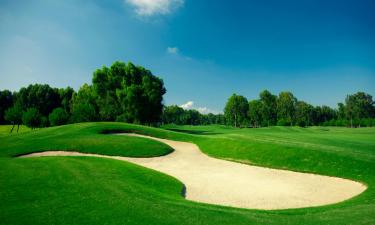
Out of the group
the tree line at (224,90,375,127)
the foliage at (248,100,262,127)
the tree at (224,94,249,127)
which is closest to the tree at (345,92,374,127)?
the tree line at (224,90,375,127)

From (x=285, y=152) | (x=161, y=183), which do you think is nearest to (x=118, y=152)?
(x=161, y=183)

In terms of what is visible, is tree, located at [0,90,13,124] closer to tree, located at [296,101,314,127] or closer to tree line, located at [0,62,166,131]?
tree line, located at [0,62,166,131]

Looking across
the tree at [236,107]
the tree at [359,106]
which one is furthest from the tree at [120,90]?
the tree at [359,106]

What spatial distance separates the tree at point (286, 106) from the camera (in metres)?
119

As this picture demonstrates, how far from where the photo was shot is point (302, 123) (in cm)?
11400

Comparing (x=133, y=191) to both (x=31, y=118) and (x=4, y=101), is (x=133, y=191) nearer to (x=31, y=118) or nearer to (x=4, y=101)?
(x=31, y=118)

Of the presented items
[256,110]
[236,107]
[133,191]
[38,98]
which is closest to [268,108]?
[256,110]

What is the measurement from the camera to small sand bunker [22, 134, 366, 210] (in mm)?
13078

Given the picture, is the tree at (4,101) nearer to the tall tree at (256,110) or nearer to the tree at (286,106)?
the tall tree at (256,110)

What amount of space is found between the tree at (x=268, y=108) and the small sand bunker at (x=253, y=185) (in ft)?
329

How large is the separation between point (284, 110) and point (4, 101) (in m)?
130

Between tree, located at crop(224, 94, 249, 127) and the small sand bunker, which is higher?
tree, located at crop(224, 94, 249, 127)

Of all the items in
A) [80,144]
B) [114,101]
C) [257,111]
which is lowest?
[80,144]

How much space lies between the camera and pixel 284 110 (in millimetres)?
118812
